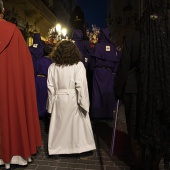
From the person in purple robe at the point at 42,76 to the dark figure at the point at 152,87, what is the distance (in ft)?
13.2

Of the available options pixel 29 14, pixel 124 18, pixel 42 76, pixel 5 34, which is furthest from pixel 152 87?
pixel 124 18

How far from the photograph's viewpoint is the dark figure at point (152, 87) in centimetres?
328

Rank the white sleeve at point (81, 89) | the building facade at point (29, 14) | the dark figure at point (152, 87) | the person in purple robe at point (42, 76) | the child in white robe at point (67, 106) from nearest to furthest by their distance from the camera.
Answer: the dark figure at point (152, 87) → the white sleeve at point (81, 89) → the child in white robe at point (67, 106) → the person in purple robe at point (42, 76) → the building facade at point (29, 14)

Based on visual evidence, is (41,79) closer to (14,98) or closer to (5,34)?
(14,98)

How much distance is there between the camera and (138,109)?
3547 mm

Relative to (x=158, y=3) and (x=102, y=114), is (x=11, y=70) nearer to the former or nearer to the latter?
(x=158, y=3)

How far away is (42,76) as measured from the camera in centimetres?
744

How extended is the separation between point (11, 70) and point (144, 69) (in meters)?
2.03

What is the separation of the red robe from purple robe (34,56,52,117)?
10.3 ft

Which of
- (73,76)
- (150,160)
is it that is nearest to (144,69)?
(150,160)

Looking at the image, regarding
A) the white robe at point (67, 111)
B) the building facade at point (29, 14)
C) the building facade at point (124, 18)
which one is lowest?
the white robe at point (67, 111)

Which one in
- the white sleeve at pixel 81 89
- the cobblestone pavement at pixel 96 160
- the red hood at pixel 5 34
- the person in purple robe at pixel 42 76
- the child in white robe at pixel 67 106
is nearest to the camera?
the red hood at pixel 5 34

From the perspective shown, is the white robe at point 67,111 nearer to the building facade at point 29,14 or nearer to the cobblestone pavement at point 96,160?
the cobblestone pavement at point 96,160

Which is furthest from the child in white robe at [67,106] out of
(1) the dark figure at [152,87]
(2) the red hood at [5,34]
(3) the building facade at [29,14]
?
(3) the building facade at [29,14]
